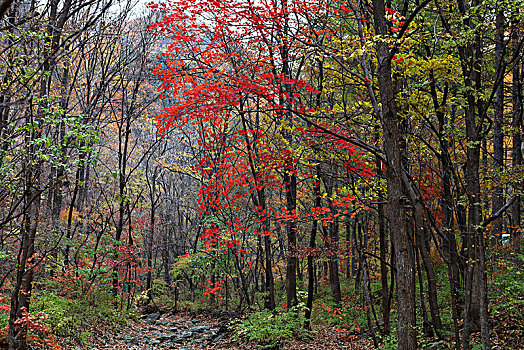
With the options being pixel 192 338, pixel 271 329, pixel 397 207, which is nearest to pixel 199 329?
pixel 192 338

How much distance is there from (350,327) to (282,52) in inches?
339

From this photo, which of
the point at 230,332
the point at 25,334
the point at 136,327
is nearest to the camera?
the point at 25,334

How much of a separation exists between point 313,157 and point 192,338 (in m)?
7.00

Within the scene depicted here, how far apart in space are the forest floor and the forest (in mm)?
114

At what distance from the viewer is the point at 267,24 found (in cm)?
862

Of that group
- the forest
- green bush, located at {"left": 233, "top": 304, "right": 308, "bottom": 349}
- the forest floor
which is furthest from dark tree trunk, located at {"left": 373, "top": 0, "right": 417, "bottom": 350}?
the forest floor

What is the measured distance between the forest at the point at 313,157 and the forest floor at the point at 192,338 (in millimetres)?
114

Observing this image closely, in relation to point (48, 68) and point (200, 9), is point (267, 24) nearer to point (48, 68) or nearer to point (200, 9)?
point (200, 9)

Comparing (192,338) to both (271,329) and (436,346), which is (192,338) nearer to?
(271,329)

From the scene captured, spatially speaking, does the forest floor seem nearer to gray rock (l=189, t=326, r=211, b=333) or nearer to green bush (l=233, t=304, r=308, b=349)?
gray rock (l=189, t=326, r=211, b=333)

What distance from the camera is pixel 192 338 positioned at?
11.0 m

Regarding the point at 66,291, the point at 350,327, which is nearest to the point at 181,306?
the point at 66,291

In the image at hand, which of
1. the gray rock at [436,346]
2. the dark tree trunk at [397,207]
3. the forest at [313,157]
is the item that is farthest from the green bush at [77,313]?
the gray rock at [436,346]

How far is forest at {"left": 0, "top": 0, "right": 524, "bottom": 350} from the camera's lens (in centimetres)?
519
